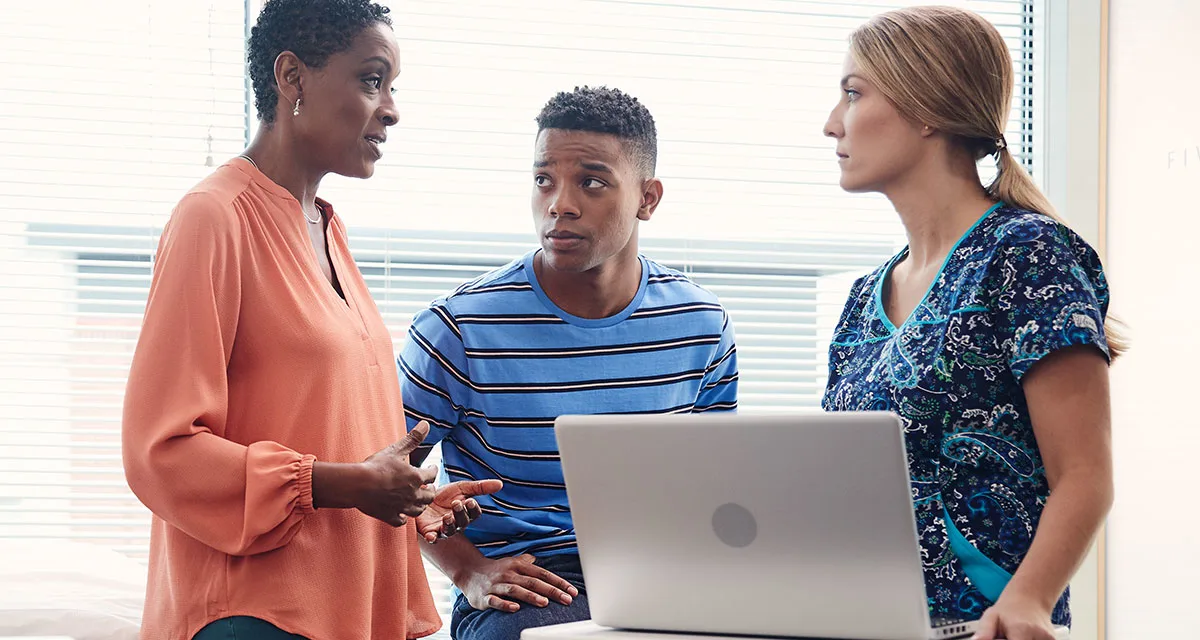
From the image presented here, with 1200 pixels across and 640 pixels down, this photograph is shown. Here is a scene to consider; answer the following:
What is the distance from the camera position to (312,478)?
124 centimetres

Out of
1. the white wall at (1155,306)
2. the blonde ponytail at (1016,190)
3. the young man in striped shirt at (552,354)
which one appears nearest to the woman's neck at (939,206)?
the blonde ponytail at (1016,190)

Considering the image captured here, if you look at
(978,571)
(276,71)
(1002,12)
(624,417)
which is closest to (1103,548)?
(1002,12)

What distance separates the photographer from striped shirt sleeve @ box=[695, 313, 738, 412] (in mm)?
1957

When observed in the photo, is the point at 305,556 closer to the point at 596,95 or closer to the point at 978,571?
the point at 978,571

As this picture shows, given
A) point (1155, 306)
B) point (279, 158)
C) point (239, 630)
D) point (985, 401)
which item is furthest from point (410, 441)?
point (1155, 306)

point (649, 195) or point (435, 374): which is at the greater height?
point (649, 195)

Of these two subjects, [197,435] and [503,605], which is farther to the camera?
[503,605]

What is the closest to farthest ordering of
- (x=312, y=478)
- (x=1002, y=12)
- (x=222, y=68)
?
(x=312, y=478) < (x=222, y=68) < (x=1002, y=12)

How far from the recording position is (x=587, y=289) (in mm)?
1886

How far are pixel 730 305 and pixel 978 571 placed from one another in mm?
1509

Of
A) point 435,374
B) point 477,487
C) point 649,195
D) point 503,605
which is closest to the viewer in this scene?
point 477,487

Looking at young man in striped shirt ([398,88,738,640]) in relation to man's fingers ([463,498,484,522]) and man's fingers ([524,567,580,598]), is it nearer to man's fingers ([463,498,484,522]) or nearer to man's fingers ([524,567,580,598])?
man's fingers ([524,567,580,598])

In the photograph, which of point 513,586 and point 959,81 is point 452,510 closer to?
point 513,586

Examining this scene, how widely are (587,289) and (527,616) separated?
58 centimetres
